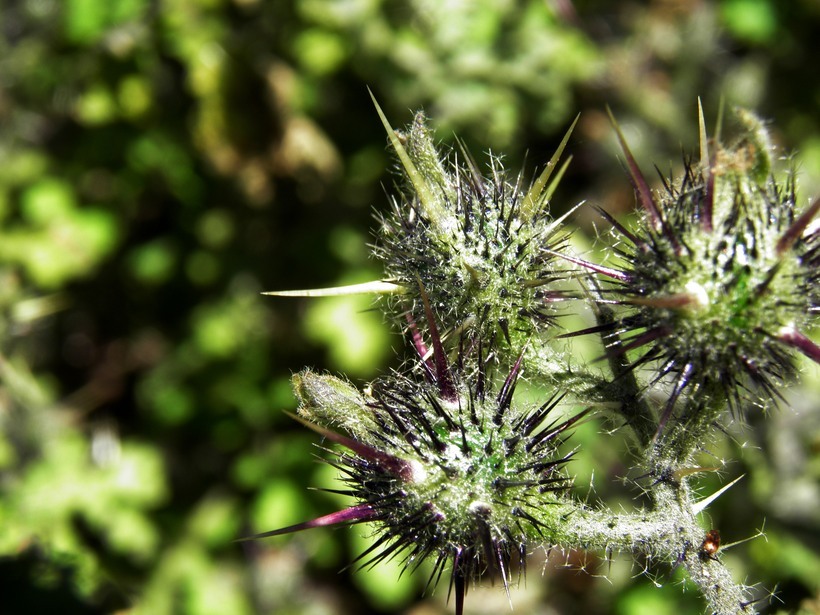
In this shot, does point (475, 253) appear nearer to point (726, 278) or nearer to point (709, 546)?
point (726, 278)

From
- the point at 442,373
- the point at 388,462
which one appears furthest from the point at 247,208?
the point at 388,462

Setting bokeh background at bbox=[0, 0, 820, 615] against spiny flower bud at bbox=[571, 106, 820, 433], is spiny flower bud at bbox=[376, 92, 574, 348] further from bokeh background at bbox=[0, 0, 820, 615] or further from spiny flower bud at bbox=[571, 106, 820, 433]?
bokeh background at bbox=[0, 0, 820, 615]

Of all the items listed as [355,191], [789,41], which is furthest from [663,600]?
[789,41]

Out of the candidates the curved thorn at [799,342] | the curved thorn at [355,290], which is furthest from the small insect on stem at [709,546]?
the curved thorn at [355,290]

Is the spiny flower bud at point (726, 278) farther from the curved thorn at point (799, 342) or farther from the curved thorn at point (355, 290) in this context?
the curved thorn at point (355, 290)

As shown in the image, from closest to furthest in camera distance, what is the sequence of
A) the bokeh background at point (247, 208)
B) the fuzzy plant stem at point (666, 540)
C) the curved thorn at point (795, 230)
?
the curved thorn at point (795, 230)
the fuzzy plant stem at point (666, 540)
the bokeh background at point (247, 208)

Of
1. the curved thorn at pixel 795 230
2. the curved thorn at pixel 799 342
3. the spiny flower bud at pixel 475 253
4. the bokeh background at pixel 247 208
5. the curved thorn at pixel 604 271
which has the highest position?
the curved thorn at pixel 795 230
